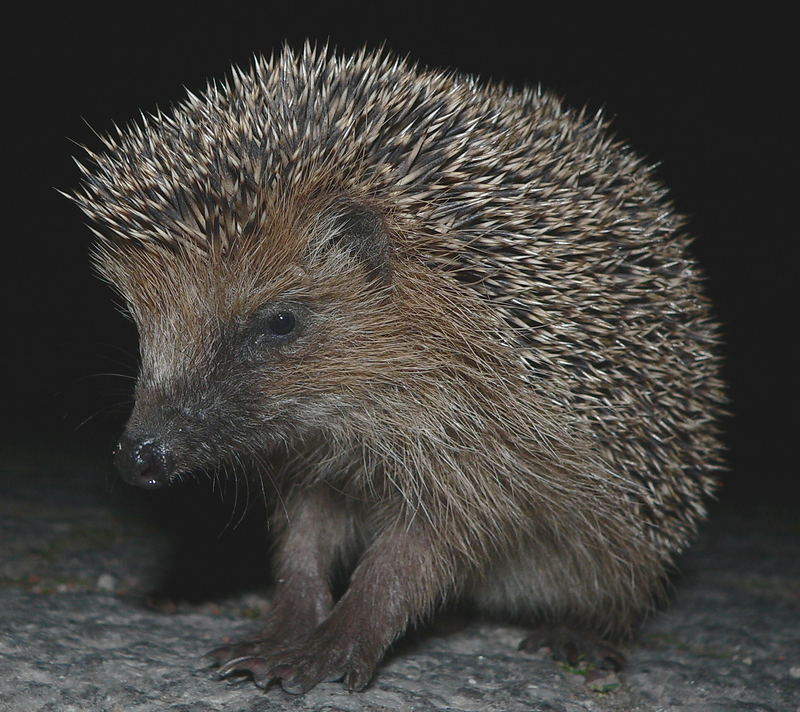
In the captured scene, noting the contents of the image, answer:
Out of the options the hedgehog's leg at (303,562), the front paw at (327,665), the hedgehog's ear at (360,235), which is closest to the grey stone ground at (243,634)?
the front paw at (327,665)

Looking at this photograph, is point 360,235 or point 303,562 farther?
point 303,562

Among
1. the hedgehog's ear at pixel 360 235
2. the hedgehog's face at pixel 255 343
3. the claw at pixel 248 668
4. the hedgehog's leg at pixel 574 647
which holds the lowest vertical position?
the claw at pixel 248 668

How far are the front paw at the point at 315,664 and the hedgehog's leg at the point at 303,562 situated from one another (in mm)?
108

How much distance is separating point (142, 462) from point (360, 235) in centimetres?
68

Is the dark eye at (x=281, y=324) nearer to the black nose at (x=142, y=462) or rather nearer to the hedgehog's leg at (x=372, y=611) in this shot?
the black nose at (x=142, y=462)

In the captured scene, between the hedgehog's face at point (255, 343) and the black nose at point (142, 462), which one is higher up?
the hedgehog's face at point (255, 343)

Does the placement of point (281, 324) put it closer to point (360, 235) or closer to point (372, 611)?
point (360, 235)

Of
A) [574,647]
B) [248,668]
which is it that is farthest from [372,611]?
[574,647]

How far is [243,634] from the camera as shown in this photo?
2521mm

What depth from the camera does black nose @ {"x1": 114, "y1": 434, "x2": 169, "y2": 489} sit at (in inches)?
79.9

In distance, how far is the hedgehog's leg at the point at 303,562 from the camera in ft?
7.86

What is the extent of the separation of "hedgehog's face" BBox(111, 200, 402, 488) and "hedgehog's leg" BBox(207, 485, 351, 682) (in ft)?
1.18

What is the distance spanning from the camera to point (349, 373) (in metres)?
2.27

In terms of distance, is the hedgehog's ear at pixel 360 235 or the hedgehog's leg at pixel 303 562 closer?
the hedgehog's ear at pixel 360 235
